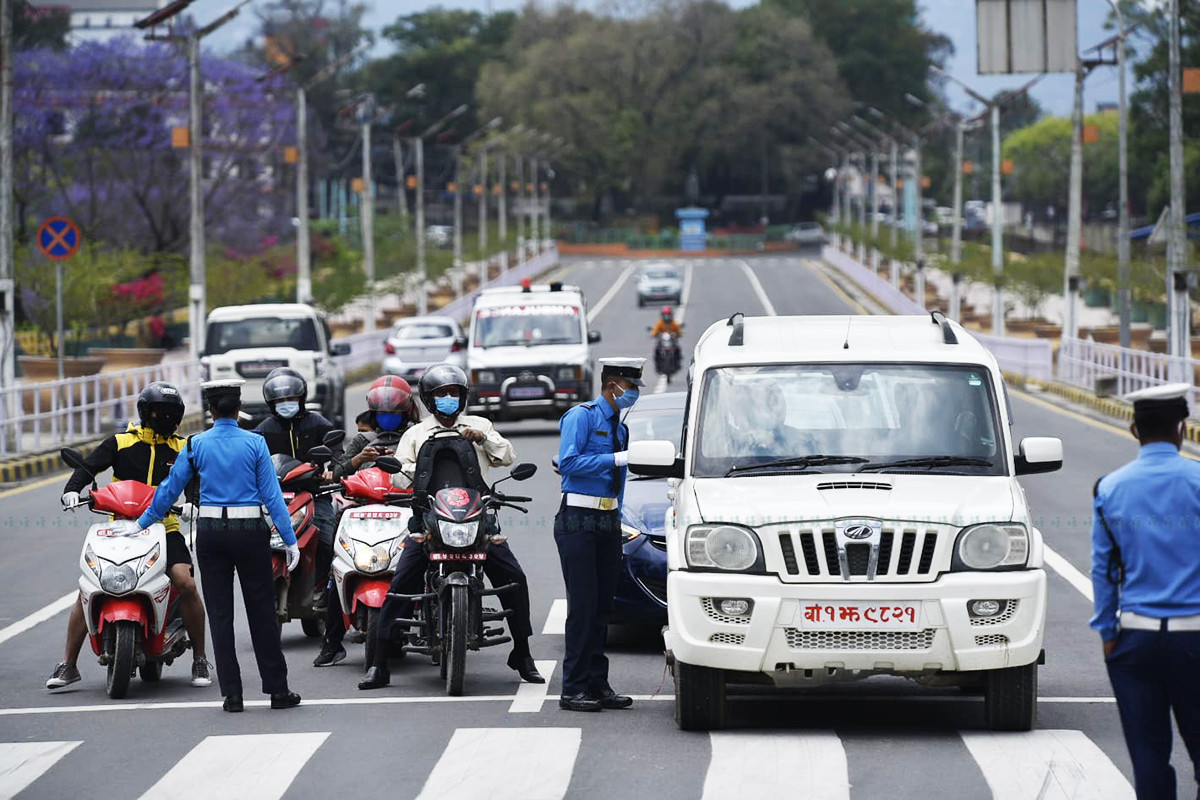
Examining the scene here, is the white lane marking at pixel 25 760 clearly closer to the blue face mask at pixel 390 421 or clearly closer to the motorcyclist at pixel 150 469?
the motorcyclist at pixel 150 469

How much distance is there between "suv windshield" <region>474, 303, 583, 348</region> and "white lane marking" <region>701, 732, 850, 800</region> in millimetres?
21996

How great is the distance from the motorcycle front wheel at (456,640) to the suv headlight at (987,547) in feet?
8.78

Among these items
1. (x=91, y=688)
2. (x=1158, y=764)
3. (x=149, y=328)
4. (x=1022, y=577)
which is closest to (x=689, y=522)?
(x=1022, y=577)

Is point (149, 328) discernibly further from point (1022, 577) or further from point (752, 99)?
point (752, 99)

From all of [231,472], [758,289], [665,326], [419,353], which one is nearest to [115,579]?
[231,472]

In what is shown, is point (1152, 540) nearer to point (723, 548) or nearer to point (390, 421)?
point (723, 548)

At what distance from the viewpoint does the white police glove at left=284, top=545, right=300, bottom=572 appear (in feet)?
34.9

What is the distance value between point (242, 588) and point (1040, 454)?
4035mm

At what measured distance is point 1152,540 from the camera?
7090 millimetres

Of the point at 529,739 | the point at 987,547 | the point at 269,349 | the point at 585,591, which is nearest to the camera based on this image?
the point at 987,547

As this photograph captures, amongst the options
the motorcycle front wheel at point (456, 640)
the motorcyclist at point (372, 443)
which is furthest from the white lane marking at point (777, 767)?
the motorcyclist at point (372, 443)

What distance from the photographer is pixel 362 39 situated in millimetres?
153000

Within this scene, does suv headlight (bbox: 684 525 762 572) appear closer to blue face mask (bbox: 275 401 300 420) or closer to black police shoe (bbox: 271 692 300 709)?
black police shoe (bbox: 271 692 300 709)

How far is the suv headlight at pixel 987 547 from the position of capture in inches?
366
